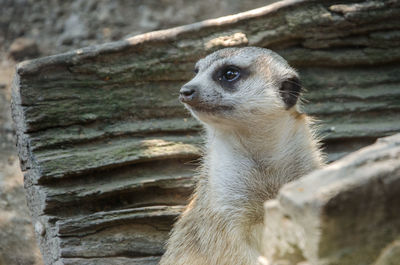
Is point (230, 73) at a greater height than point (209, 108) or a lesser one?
greater

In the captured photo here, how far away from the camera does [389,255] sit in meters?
1.47

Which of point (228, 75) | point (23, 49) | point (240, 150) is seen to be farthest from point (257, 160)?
point (23, 49)

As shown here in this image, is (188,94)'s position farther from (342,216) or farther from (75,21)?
(75,21)

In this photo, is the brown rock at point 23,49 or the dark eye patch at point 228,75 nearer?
the dark eye patch at point 228,75

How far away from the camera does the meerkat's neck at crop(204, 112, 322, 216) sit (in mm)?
2539

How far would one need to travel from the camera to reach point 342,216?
1341 mm

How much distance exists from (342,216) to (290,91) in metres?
1.47

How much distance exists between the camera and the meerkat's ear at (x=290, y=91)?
2.72m

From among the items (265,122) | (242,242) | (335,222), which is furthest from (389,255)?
(265,122)

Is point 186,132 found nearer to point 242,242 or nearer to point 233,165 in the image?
point 233,165

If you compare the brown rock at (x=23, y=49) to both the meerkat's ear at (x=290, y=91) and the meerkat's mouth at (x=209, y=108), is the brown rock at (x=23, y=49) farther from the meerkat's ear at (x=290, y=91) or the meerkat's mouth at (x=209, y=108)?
the meerkat's ear at (x=290, y=91)

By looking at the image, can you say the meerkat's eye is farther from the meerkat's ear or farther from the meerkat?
the meerkat's ear

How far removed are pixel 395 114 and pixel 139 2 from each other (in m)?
3.13

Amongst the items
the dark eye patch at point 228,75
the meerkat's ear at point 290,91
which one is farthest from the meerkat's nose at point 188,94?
the meerkat's ear at point 290,91
